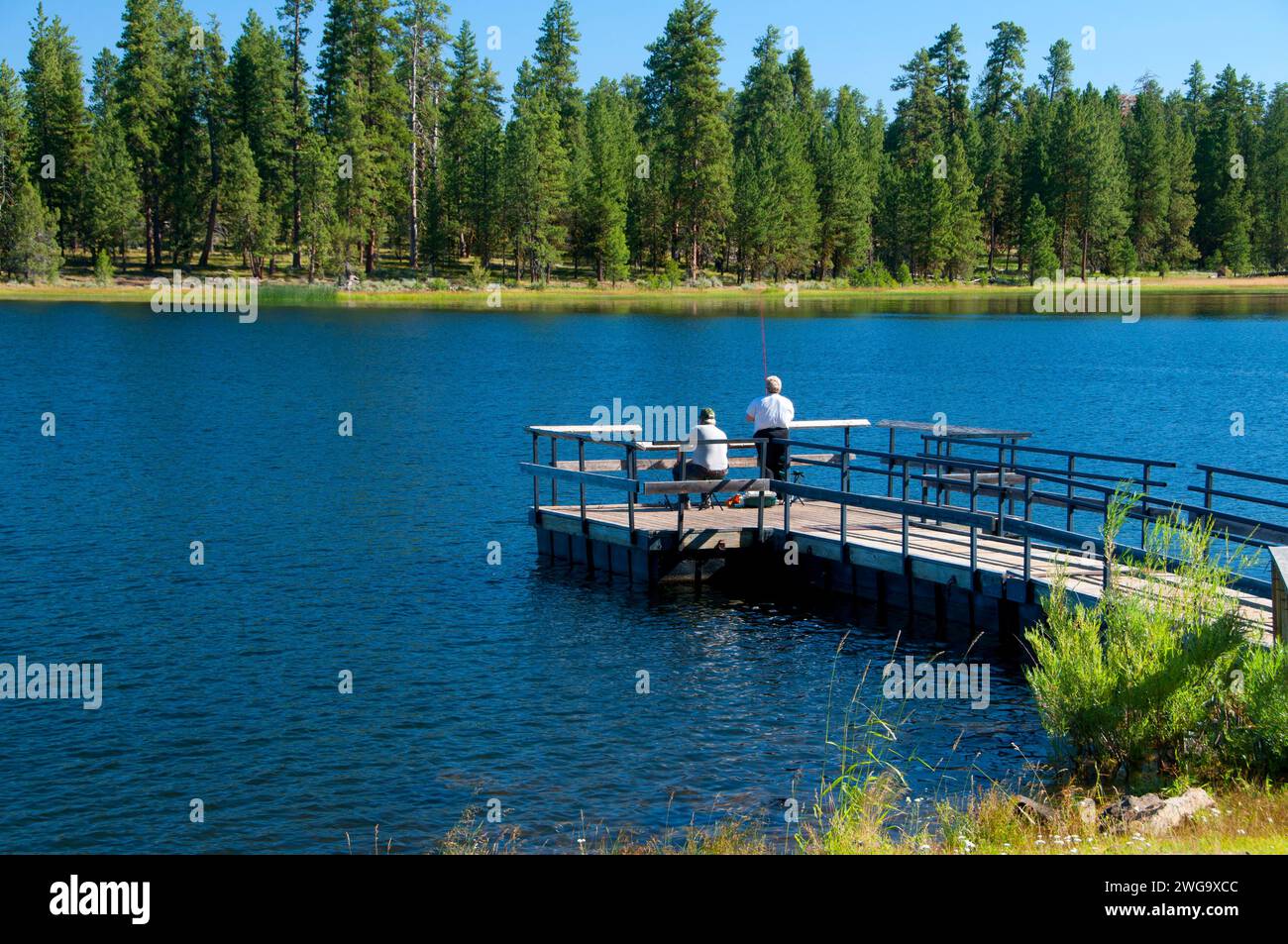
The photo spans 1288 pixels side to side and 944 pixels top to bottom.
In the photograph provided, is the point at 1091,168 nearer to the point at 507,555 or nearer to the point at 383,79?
the point at 383,79

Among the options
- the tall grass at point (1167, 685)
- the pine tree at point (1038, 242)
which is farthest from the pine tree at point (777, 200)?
the tall grass at point (1167, 685)

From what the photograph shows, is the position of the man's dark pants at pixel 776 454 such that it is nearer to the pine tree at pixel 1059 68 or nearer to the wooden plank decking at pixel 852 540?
the wooden plank decking at pixel 852 540

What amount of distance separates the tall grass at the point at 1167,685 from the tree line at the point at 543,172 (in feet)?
298

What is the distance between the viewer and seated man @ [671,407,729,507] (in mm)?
21844

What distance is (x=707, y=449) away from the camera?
2200cm

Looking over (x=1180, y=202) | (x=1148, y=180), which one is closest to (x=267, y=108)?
(x=1148, y=180)

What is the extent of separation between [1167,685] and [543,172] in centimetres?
9477

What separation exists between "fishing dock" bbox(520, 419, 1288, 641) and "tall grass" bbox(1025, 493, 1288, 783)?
289 centimetres

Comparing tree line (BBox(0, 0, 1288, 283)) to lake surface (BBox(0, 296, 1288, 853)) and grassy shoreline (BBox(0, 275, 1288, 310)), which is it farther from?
lake surface (BBox(0, 296, 1288, 853))

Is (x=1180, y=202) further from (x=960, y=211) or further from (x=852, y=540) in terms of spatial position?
(x=852, y=540)

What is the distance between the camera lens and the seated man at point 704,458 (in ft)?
71.7
